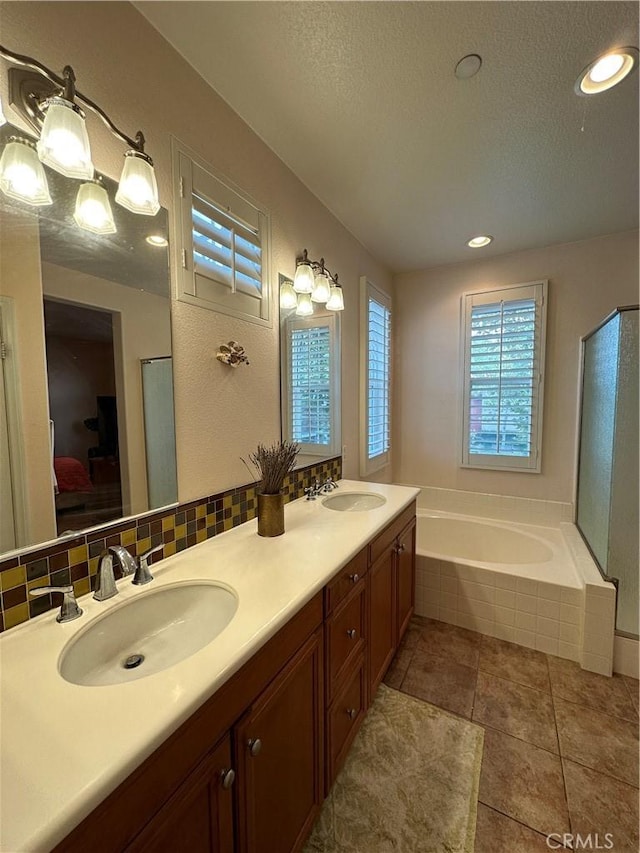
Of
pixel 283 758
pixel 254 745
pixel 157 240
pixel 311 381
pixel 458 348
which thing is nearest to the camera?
pixel 254 745

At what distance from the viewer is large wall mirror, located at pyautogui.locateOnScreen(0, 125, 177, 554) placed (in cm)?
84

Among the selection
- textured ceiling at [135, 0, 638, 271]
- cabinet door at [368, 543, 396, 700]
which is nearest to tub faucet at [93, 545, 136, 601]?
cabinet door at [368, 543, 396, 700]

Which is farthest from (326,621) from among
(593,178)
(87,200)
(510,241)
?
(510,241)

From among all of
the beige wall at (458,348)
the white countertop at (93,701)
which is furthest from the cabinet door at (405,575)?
the beige wall at (458,348)

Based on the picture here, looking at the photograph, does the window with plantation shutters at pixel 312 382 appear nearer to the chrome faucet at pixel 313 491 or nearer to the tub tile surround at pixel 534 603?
the chrome faucet at pixel 313 491

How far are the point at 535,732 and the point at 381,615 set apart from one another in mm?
785

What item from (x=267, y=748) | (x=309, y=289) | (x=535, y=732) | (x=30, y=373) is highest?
(x=309, y=289)

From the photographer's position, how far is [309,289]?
182cm

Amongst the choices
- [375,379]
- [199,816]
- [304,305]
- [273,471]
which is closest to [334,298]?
[304,305]

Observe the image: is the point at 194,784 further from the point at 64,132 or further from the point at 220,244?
the point at 220,244

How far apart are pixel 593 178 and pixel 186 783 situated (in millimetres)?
2905

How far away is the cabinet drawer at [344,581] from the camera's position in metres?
1.09

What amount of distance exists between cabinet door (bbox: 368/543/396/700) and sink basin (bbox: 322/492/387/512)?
1.01ft

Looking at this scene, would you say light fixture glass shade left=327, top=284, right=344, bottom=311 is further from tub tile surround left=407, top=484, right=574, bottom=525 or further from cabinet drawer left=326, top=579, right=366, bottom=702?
tub tile surround left=407, top=484, right=574, bottom=525
